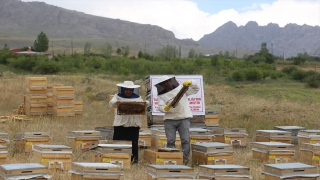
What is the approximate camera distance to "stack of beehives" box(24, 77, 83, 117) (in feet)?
61.8

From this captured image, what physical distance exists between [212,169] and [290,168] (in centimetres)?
125

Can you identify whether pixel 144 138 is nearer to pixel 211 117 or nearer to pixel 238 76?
pixel 211 117

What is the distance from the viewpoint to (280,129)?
44.9 feet

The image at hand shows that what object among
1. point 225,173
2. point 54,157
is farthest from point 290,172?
point 54,157

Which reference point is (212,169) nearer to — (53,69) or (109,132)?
(109,132)

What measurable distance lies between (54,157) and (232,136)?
5533 millimetres

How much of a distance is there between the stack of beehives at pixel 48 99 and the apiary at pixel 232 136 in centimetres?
752

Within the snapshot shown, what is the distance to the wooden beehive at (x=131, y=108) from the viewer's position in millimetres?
10352

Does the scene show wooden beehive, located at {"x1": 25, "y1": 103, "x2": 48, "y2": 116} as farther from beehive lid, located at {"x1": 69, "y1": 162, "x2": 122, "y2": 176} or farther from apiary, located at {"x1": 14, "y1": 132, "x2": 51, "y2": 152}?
A: beehive lid, located at {"x1": 69, "y1": 162, "x2": 122, "y2": 176}

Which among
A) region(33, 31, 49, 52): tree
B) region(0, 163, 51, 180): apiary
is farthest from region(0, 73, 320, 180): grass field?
region(33, 31, 49, 52): tree

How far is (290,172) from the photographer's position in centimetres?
784

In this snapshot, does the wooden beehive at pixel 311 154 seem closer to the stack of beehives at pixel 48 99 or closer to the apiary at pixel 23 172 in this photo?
the apiary at pixel 23 172

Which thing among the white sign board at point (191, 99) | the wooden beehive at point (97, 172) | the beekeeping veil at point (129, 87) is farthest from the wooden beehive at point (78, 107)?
the wooden beehive at point (97, 172)

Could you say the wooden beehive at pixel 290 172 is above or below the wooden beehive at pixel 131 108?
below
